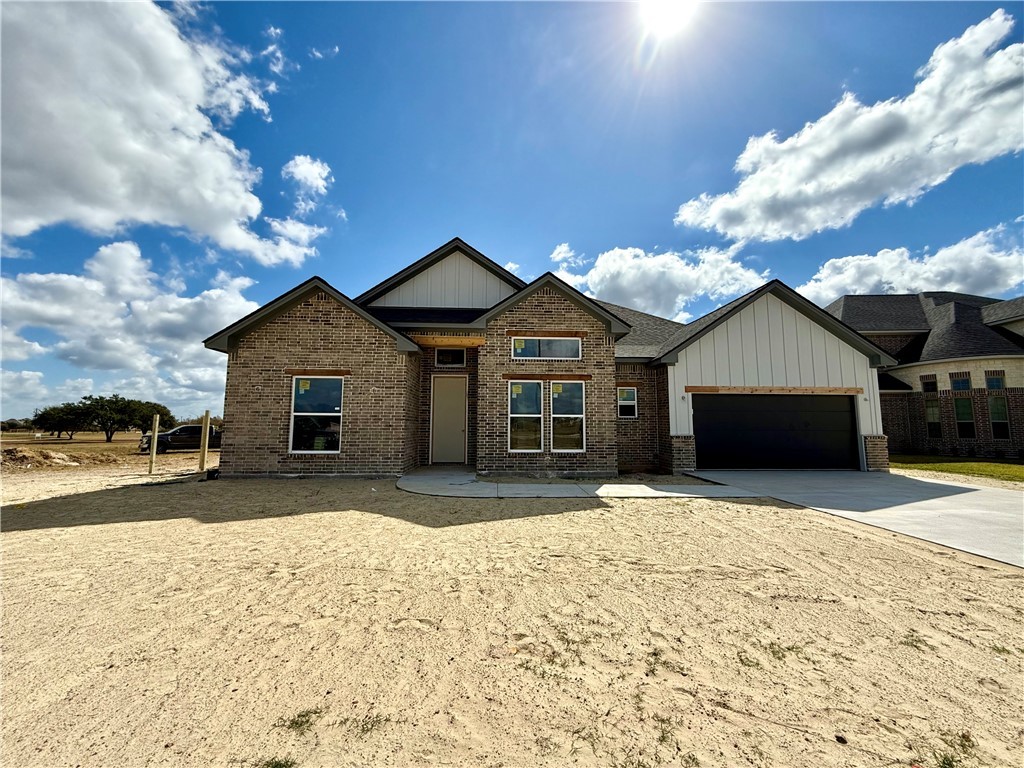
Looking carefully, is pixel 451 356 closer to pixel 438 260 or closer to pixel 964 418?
pixel 438 260

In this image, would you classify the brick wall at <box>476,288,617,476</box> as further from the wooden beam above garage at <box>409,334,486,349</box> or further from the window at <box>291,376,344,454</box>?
the window at <box>291,376,344,454</box>

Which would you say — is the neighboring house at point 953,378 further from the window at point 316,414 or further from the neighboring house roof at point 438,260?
the window at point 316,414

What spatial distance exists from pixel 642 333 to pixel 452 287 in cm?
767

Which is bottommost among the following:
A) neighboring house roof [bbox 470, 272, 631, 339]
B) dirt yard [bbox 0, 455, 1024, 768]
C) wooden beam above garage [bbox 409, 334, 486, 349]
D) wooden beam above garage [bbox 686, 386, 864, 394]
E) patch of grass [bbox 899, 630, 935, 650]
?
patch of grass [bbox 899, 630, 935, 650]

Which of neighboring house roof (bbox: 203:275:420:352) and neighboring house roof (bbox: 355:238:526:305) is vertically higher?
neighboring house roof (bbox: 355:238:526:305)

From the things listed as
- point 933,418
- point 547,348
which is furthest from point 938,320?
point 547,348

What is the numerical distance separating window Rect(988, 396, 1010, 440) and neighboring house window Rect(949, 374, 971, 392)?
0.92 meters

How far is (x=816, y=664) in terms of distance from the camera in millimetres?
2965

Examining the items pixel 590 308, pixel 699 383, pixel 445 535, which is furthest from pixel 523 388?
pixel 445 535

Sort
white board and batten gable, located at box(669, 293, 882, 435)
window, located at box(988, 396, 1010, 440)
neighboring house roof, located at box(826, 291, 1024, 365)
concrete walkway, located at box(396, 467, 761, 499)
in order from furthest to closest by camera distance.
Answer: neighboring house roof, located at box(826, 291, 1024, 365), window, located at box(988, 396, 1010, 440), white board and batten gable, located at box(669, 293, 882, 435), concrete walkway, located at box(396, 467, 761, 499)

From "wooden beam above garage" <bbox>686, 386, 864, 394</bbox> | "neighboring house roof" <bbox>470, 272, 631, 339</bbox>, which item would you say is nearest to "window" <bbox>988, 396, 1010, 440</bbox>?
"wooden beam above garage" <bbox>686, 386, 864, 394</bbox>

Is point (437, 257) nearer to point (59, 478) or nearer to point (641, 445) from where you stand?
point (641, 445)

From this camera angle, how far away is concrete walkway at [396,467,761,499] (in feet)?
29.0

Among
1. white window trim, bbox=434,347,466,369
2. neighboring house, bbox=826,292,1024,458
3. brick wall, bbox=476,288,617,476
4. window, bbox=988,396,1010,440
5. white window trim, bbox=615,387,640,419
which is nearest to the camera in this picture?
brick wall, bbox=476,288,617,476
